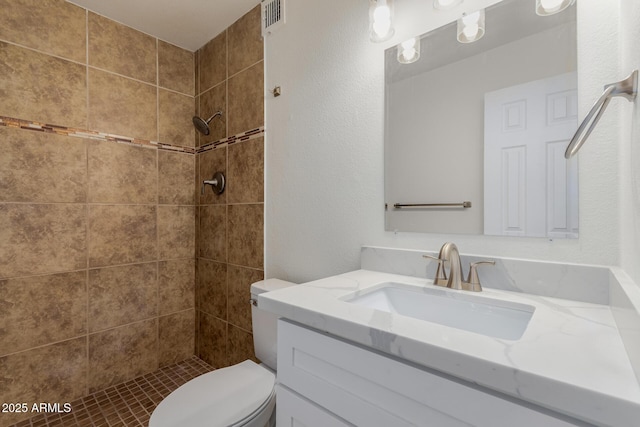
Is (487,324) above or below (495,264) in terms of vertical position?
below

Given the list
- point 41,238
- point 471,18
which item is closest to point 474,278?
point 471,18

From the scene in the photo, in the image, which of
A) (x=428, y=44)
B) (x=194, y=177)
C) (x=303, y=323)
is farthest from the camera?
(x=194, y=177)

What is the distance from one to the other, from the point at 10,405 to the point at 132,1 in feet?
7.22

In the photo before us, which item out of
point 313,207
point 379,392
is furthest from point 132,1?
point 379,392

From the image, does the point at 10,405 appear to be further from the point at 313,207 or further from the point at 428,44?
the point at 428,44

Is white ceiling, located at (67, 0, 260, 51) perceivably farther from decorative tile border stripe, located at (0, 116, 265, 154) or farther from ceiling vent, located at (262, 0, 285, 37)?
decorative tile border stripe, located at (0, 116, 265, 154)

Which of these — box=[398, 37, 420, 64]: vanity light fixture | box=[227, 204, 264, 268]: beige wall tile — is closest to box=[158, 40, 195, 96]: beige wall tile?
box=[227, 204, 264, 268]: beige wall tile

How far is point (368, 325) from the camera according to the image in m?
0.58

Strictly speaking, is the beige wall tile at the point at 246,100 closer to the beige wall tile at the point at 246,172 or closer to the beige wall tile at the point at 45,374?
the beige wall tile at the point at 246,172

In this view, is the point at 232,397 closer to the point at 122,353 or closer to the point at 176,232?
the point at 122,353

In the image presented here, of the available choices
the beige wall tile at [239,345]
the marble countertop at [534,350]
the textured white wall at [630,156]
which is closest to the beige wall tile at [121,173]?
the beige wall tile at [239,345]

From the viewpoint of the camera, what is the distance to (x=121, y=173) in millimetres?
1858

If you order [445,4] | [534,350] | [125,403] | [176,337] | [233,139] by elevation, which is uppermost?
[445,4]

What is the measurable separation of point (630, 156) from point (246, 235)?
1595 millimetres
